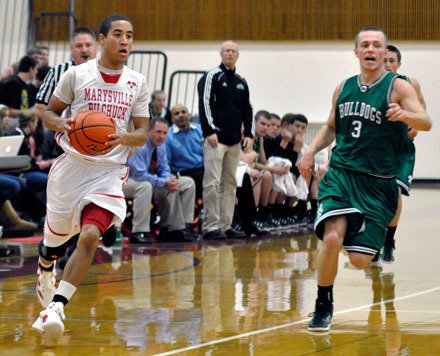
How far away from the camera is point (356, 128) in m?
6.30

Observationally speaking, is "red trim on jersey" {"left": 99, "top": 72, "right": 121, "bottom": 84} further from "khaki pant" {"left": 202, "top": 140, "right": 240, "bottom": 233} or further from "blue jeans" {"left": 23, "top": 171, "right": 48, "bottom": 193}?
"khaki pant" {"left": 202, "top": 140, "right": 240, "bottom": 233}

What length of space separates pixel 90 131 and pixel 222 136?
5.90 m

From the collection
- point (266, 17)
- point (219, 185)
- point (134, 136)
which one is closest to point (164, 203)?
point (219, 185)

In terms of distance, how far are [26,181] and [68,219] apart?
4987mm

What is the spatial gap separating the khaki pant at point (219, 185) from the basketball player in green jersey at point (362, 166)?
17.8 ft

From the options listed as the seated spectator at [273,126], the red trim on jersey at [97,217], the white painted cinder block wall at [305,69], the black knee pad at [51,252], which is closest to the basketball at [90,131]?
the red trim on jersey at [97,217]

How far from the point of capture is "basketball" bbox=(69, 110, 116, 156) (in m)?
6.07

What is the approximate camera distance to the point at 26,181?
446 inches

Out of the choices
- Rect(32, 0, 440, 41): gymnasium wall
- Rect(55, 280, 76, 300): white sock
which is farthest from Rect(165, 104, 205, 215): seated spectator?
Rect(32, 0, 440, 41): gymnasium wall

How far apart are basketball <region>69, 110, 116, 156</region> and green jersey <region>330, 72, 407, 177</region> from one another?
1.45 m

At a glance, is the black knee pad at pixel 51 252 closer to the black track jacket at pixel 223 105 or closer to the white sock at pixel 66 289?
the white sock at pixel 66 289

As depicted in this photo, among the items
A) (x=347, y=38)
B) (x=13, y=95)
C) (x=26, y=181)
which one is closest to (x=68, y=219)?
(x=26, y=181)

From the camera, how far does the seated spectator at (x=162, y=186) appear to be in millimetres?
11211

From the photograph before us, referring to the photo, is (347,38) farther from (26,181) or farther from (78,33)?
(78,33)
